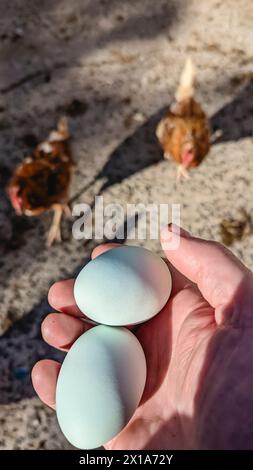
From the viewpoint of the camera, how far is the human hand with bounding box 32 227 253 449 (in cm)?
122

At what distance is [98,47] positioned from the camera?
2.85 metres

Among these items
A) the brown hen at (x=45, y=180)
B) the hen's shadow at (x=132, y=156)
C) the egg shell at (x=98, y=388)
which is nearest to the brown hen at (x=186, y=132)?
the hen's shadow at (x=132, y=156)

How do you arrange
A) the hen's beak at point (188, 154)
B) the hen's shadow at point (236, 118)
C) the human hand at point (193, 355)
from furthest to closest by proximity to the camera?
1. the hen's shadow at point (236, 118)
2. the hen's beak at point (188, 154)
3. the human hand at point (193, 355)

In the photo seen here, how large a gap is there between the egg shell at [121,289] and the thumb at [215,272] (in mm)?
79

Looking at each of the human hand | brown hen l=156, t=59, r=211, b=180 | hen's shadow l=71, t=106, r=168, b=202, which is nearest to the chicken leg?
hen's shadow l=71, t=106, r=168, b=202

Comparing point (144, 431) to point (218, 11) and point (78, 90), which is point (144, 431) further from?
point (218, 11)

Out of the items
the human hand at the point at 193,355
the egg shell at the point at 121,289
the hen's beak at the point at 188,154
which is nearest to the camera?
the human hand at the point at 193,355

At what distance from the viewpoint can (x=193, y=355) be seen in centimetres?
Result: 138

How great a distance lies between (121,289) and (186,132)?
1.06 m

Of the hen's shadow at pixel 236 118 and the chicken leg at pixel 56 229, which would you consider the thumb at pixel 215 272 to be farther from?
the hen's shadow at pixel 236 118

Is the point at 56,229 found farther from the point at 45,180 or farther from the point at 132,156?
the point at 132,156

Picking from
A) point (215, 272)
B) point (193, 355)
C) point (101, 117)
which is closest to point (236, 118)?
point (101, 117)

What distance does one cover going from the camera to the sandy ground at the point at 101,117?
2111mm
